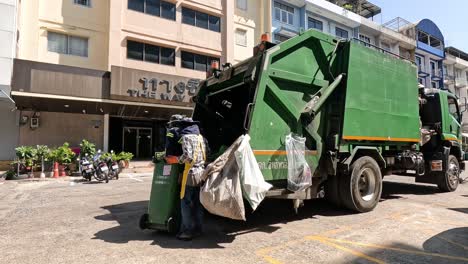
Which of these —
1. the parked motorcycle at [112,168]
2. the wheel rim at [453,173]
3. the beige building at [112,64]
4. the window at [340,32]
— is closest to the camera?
the wheel rim at [453,173]

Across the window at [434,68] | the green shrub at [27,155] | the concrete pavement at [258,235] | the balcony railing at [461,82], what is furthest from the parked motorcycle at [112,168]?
the balcony railing at [461,82]

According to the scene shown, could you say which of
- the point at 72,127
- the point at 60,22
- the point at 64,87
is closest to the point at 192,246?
the point at 64,87

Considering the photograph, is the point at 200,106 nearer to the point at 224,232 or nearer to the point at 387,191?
the point at 224,232

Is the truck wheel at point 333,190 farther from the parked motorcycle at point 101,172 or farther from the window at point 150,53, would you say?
the window at point 150,53

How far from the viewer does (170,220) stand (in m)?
4.55

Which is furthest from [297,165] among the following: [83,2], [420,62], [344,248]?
[420,62]

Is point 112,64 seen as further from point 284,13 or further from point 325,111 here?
point 284,13

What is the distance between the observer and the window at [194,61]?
1997 cm

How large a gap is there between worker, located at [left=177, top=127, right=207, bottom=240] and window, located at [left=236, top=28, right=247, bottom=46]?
19362 mm

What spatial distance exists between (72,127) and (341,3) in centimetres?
2687

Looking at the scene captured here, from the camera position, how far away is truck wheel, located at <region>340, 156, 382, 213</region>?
5.91m

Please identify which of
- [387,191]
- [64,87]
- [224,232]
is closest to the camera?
[224,232]

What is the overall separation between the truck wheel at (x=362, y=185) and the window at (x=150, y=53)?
15.2 m

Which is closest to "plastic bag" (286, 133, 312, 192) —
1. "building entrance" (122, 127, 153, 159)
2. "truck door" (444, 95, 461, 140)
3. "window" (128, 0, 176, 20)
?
"truck door" (444, 95, 461, 140)
